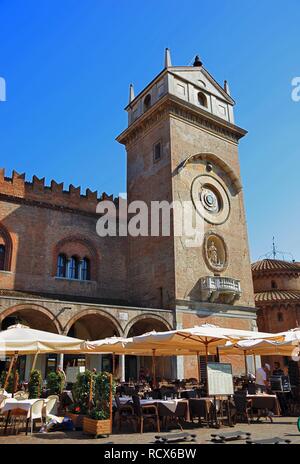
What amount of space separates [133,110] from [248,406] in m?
21.9

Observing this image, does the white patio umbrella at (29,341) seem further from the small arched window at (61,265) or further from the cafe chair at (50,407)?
the small arched window at (61,265)

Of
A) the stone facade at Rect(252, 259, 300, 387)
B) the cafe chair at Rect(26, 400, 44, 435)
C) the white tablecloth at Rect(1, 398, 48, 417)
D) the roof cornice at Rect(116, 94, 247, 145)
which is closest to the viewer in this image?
the white tablecloth at Rect(1, 398, 48, 417)

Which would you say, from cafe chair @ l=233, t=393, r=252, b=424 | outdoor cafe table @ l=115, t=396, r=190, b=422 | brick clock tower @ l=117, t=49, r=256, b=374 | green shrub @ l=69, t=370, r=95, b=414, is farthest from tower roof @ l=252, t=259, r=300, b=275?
green shrub @ l=69, t=370, r=95, b=414

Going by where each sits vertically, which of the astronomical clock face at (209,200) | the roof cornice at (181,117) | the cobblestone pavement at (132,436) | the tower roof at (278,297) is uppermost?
the roof cornice at (181,117)

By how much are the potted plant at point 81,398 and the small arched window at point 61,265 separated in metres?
13.1

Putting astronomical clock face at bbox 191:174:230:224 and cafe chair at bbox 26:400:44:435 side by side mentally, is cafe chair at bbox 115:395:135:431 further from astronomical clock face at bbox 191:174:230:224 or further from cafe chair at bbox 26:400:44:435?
astronomical clock face at bbox 191:174:230:224

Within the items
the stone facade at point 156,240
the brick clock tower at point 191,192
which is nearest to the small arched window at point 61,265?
the stone facade at point 156,240

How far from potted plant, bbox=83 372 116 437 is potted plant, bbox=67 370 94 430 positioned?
1.54 feet

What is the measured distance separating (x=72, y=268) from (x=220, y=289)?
8445 millimetres

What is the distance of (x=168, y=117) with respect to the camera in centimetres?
2372

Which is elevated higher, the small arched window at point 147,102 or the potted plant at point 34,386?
the small arched window at point 147,102

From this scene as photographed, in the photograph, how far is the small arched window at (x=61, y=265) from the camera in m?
22.5

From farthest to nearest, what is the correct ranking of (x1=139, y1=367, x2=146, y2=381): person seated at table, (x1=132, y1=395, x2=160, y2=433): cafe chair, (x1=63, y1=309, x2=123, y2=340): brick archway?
1. (x1=139, y1=367, x2=146, y2=381): person seated at table
2. (x1=63, y1=309, x2=123, y2=340): brick archway
3. (x1=132, y1=395, x2=160, y2=433): cafe chair

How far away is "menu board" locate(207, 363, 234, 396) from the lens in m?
9.54
